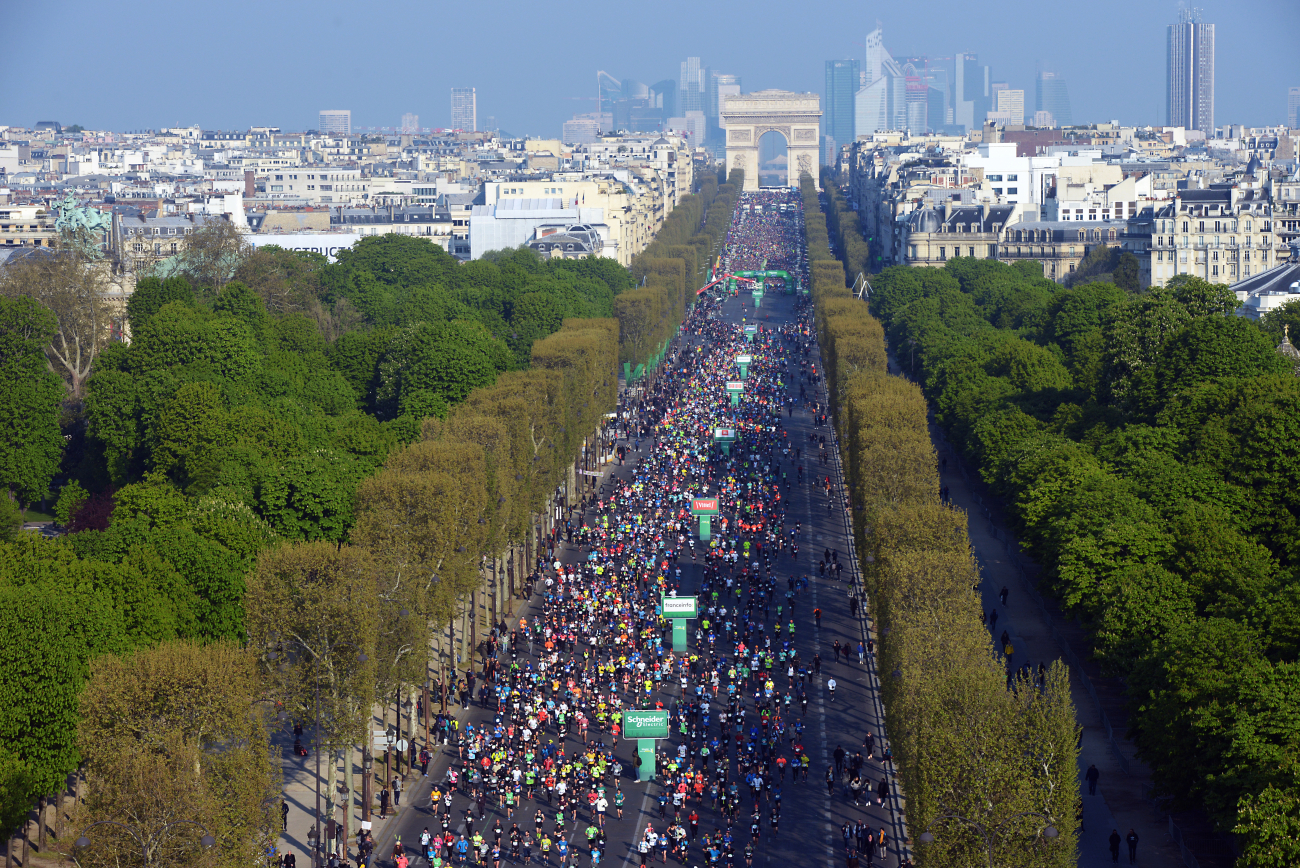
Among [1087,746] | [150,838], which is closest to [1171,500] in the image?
[1087,746]

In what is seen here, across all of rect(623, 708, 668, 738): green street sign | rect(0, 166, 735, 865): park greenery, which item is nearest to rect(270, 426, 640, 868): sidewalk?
rect(0, 166, 735, 865): park greenery

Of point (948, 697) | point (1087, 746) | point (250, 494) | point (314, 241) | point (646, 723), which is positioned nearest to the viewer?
point (948, 697)

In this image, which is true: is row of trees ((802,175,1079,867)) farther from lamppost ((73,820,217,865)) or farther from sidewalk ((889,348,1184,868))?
lamppost ((73,820,217,865))

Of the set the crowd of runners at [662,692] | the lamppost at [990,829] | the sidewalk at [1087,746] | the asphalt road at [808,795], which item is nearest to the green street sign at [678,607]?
the crowd of runners at [662,692]

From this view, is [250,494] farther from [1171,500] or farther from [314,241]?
[314,241]

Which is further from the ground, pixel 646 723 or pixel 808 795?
pixel 646 723

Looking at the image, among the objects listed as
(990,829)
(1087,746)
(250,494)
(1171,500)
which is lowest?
(1087,746)

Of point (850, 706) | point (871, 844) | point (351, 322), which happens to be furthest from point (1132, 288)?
point (871, 844)

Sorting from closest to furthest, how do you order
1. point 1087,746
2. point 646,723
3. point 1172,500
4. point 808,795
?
1. point 646,723
2. point 808,795
3. point 1087,746
4. point 1172,500
